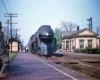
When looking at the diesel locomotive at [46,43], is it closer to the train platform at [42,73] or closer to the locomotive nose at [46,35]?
the locomotive nose at [46,35]

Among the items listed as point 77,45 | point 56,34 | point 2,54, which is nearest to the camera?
point 2,54

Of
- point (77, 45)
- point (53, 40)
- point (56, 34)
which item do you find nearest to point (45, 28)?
point (53, 40)

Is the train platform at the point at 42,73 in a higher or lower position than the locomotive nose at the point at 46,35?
lower

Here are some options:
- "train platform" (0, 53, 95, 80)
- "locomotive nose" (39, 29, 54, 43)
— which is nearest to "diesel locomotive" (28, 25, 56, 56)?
"locomotive nose" (39, 29, 54, 43)

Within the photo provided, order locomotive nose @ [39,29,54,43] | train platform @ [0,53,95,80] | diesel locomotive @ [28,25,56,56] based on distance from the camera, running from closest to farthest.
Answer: train platform @ [0,53,95,80]
diesel locomotive @ [28,25,56,56]
locomotive nose @ [39,29,54,43]

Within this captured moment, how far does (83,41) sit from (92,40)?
276 cm

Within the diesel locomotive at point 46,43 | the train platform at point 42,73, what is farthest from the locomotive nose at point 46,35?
the train platform at point 42,73

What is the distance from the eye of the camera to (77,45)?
169 ft

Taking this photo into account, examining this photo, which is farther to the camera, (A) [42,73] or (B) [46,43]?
(B) [46,43]

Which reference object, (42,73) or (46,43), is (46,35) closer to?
(46,43)

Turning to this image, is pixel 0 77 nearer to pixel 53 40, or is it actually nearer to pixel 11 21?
pixel 53 40

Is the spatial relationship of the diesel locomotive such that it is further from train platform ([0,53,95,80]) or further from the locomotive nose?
train platform ([0,53,95,80])

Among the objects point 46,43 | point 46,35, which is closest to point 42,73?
point 46,43

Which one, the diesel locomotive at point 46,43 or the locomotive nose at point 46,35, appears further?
the locomotive nose at point 46,35
